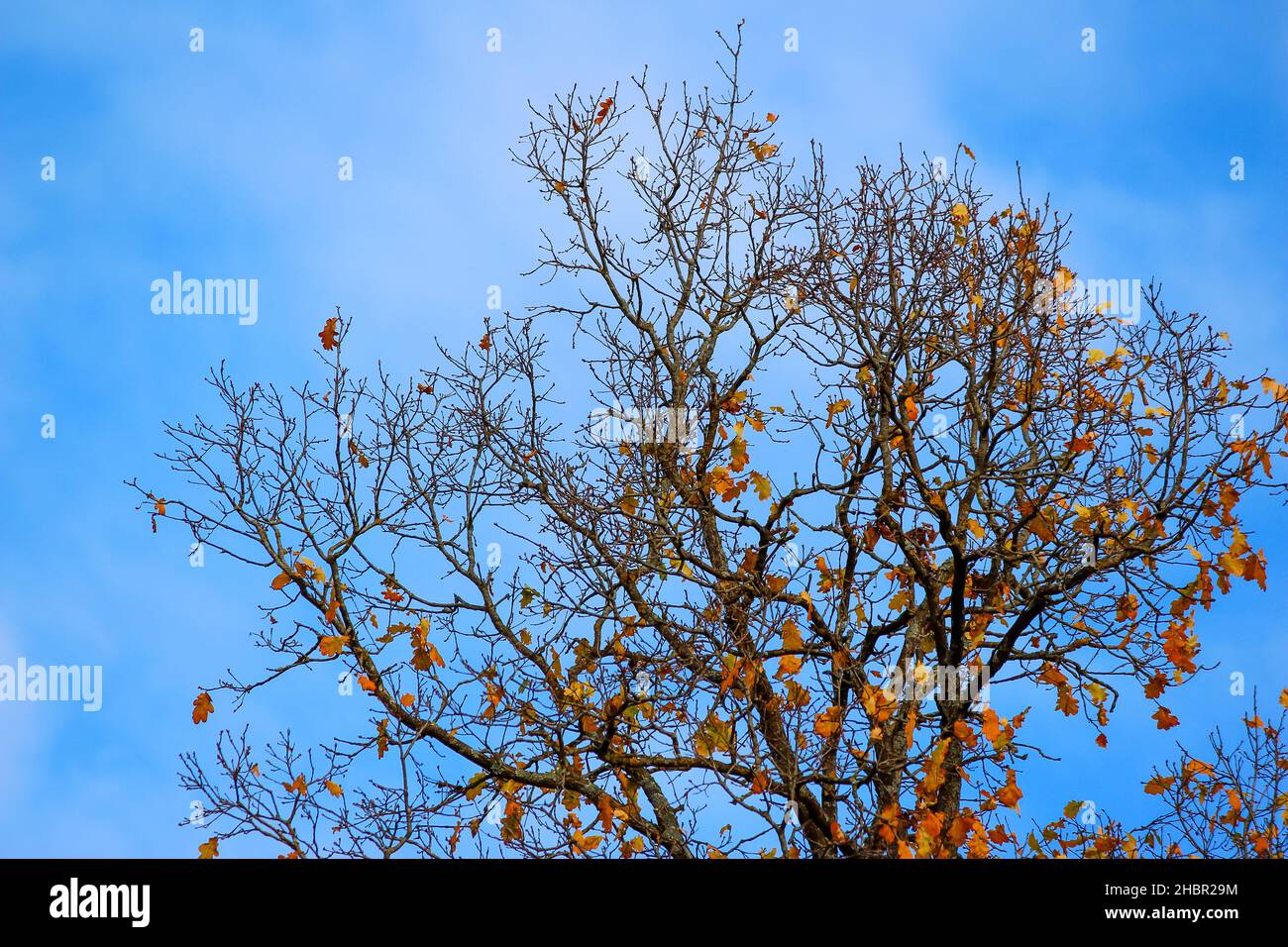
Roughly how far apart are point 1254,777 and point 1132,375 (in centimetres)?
279

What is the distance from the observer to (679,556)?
7.70m

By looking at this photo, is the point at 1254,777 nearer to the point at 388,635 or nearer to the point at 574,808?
the point at 574,808

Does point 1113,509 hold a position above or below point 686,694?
above
